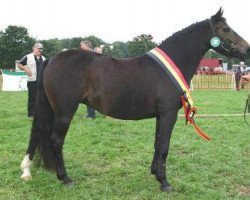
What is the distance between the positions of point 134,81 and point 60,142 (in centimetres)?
140

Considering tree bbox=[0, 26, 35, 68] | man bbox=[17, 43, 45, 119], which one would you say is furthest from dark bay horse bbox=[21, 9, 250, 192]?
tree bbox=[0, 26, 35, 68]

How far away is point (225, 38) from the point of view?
538 cm

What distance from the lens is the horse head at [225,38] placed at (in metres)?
5.37

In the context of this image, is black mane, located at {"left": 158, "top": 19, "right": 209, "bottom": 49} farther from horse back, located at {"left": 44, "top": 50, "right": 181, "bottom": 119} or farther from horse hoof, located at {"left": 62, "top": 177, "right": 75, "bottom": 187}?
horse hoof, located at {"left": 62, "top": 177, "right": 75, "bottom": 187}

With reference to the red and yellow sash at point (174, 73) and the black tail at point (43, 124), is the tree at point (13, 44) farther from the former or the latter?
the red and yellow sash at point (174, 73)

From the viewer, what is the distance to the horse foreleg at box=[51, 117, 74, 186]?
17.8 ft

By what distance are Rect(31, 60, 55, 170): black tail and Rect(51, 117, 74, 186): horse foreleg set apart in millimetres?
162

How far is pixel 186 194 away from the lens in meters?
5.21

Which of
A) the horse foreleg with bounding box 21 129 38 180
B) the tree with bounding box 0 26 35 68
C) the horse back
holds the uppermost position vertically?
the tree with bounding box 0 26 35 68

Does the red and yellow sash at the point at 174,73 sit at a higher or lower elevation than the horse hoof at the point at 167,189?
higher

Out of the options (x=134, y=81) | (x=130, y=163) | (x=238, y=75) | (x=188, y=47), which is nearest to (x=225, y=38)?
(x=188, y=47)

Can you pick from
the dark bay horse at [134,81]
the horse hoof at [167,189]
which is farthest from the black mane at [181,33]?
the horse hoof at [167,189]

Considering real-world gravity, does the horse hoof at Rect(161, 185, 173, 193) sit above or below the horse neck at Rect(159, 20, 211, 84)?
below

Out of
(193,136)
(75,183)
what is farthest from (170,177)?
(193,136)
